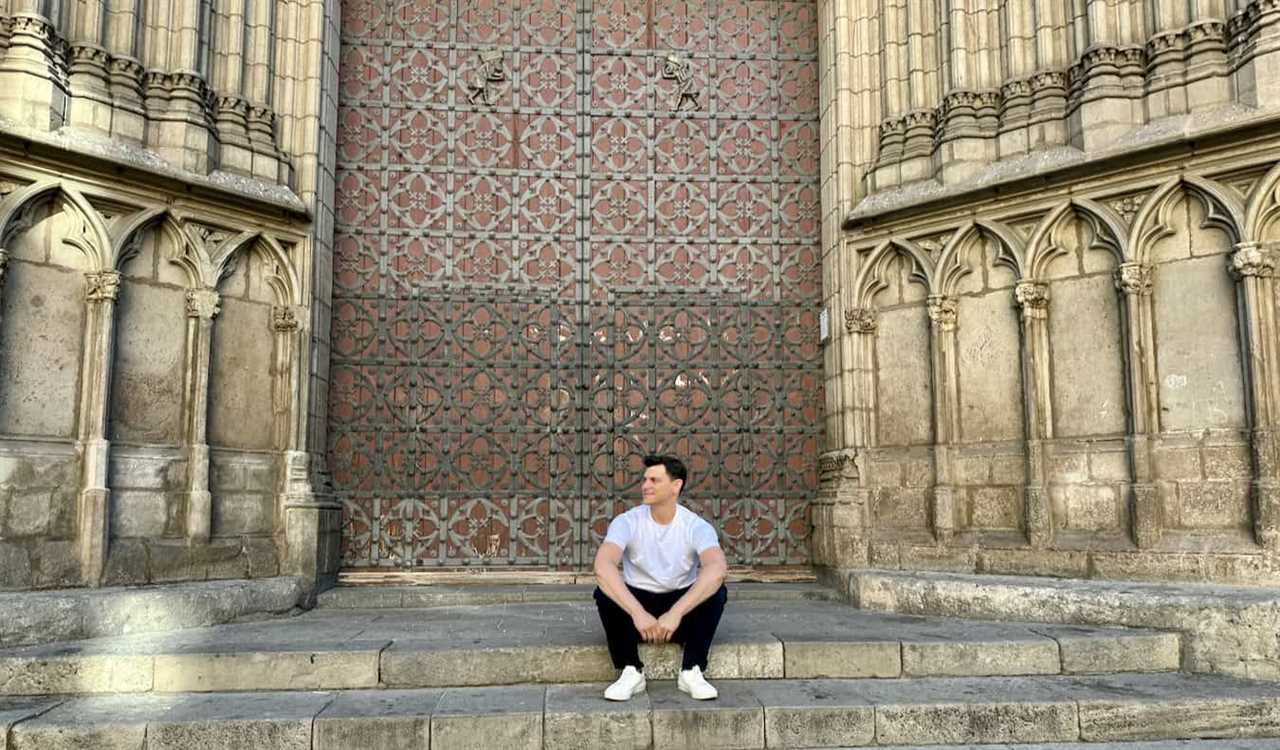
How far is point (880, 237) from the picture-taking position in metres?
7.93

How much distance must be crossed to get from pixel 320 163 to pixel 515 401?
8.56 ft

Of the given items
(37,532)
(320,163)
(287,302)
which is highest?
(320,163)

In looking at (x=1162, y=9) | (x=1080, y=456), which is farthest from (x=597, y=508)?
(x=1162, y=9)

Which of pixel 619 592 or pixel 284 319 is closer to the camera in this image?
pixel 619 592

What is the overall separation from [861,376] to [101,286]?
581cm

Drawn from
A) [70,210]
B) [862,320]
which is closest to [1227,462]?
[862,320]

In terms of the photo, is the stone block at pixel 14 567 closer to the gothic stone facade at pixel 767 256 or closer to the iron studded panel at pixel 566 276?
the gothic stone facade at pixel 767 256

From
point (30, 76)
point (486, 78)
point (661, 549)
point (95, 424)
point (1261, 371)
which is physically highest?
point (486, 78)

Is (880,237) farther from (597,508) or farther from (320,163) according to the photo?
(320,163)

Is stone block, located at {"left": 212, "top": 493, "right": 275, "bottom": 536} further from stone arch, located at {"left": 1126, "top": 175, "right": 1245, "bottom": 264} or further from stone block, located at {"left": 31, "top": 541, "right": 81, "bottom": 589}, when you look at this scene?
stone arch, located at {"left": 1126, "top": 175, "right": 1245, "bottom": 264}

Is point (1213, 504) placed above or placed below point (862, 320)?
below

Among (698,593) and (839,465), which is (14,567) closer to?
(698,593)

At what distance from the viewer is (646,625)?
4574 mm

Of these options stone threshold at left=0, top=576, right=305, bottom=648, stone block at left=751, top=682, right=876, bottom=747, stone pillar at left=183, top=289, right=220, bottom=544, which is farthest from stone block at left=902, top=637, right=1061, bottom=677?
stone pillar at left=183, top=289, right=220, bottom=544
